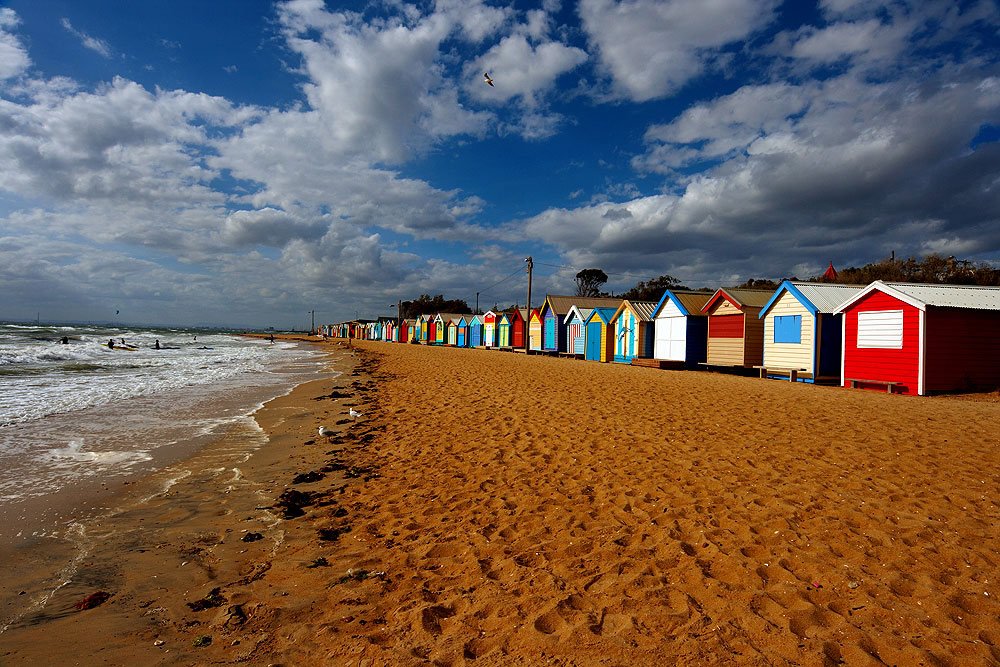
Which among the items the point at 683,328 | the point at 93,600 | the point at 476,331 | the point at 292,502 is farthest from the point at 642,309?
the point at 476,331

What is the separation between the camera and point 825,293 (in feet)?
57.5

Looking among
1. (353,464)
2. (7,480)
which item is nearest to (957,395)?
(353,464)

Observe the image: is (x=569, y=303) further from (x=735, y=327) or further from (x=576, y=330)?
(x=735, y=327)

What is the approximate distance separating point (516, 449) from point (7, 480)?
6624mm

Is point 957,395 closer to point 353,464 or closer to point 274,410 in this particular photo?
point 353,464

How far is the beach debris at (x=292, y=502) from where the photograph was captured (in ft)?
16.7

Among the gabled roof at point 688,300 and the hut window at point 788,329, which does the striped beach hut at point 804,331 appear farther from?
the gabled roof at point 688,300

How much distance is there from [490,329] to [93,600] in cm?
4657

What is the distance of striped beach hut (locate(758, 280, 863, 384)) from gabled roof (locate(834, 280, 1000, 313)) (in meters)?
1.33

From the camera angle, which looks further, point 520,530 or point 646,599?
point 520,530

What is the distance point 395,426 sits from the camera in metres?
9.12

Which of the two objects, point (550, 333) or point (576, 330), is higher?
point (576, 330)

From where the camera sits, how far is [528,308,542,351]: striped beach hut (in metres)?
39.3

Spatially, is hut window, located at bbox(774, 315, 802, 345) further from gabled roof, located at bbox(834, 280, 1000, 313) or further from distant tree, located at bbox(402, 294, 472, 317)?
distant tree, located at bbox(402, 294, 472, 317)
